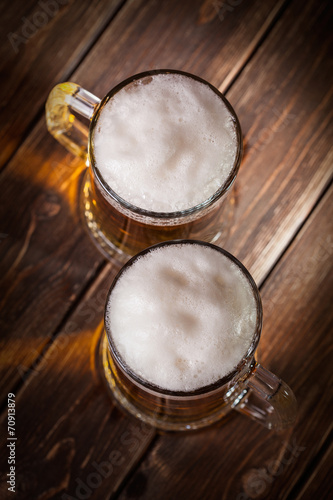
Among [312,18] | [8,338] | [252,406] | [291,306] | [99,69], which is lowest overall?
[8,338]

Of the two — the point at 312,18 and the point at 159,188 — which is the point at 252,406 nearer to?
the point at 159,188

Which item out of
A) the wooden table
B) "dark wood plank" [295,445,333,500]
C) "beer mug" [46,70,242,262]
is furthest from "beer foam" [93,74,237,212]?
"dark wood plank" [295,445,333,500]

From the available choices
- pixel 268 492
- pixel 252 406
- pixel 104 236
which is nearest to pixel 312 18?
pixel 104 236

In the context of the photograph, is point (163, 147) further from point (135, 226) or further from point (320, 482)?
point (320, 482)

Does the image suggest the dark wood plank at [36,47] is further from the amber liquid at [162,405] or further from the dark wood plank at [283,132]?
the amber liquid at [162,405]

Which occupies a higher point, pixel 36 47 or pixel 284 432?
pixel 36 47

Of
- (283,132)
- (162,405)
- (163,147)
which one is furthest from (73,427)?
(283,132)
